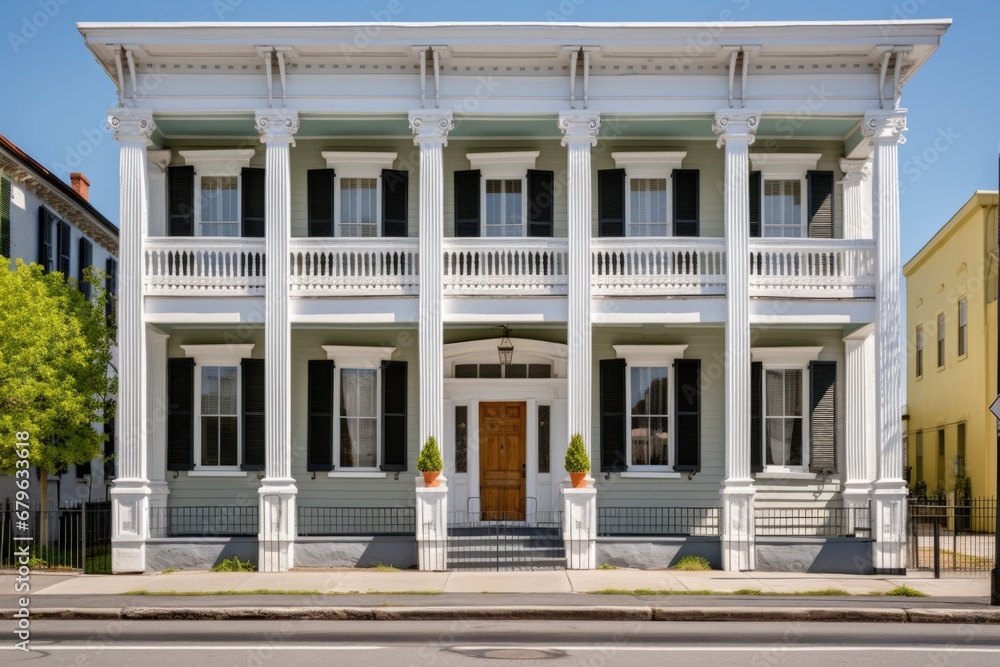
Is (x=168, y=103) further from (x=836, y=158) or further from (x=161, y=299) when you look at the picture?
(x=836, y=158)

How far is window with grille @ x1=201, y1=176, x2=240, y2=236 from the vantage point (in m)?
21.8

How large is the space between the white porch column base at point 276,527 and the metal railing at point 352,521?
167cm

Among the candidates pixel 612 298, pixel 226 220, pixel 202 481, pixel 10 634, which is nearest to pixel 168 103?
pixel 226 220

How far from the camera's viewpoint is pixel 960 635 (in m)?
13.6

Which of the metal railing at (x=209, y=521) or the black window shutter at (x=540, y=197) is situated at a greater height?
the black window shutter at (x=540, y=197)

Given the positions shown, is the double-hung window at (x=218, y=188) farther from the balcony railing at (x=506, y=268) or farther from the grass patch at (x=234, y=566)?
the grass patch at (x=234, y=566)

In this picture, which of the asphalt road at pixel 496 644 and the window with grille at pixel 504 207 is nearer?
the asphalt road at pixel 496 644

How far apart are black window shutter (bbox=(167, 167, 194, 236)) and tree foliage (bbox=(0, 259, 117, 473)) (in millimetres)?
2345

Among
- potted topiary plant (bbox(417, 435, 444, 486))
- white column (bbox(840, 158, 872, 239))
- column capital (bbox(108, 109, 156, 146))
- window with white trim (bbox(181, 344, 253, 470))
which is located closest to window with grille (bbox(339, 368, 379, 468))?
window with white trim (bbox(181, 344, 253, 470))

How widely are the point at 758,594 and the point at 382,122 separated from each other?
10.3 metres

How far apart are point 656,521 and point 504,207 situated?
6.54 m

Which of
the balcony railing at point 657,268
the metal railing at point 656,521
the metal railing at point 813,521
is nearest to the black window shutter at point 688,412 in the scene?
the metal railing at point 656,521

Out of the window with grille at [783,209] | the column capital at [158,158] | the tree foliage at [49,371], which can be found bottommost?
the tree foliage at [49,371]

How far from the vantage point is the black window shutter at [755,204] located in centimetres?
2172
